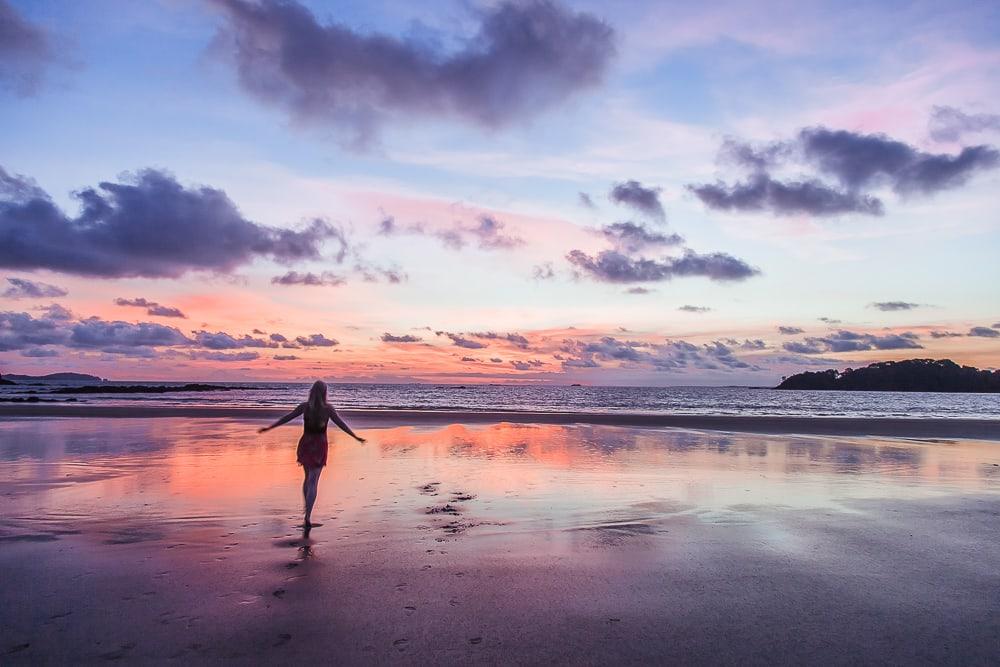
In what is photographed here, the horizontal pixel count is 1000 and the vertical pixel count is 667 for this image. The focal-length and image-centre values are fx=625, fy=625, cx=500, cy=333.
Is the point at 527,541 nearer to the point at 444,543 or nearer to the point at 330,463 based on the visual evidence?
the point at 444,543

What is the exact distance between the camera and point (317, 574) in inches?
293

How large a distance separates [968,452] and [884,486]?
11.5m

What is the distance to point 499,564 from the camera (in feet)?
26.2

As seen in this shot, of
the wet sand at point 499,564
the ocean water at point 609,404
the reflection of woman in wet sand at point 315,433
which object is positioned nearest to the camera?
the wet sand at point 499,564

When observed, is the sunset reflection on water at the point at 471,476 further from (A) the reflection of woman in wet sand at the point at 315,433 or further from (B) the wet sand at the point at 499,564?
(A) the reflection of woman in wet sand at the point at 315,433

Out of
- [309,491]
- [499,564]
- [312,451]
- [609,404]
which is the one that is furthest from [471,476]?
[609,404]

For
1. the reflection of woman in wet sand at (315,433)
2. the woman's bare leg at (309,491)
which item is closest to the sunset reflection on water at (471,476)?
the woman's bare leg at (309,491)

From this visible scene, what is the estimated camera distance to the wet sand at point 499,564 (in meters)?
5.65

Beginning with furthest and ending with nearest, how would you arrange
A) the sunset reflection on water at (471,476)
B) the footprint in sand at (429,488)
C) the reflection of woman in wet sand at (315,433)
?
1. the footprint in sand at (429,488)
2. the sunset reflection on water at (471,476)
3. the reflection of woman in wet sand at (315,433)

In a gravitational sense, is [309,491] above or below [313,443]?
below

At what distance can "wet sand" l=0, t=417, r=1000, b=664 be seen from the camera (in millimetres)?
5652

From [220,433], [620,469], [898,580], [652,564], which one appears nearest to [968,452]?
[620,469]

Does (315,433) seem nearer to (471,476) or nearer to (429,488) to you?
(429,488)

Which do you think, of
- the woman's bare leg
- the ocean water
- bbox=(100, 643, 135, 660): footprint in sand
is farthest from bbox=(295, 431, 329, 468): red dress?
the ocean water
